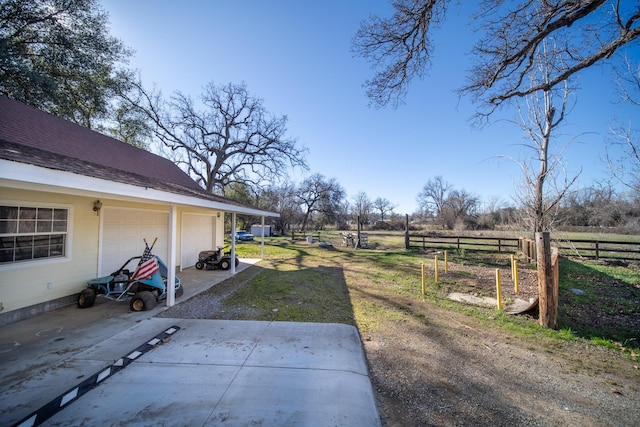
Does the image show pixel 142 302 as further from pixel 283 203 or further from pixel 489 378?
pixel 283 203

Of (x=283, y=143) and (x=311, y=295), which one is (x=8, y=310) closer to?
(x=311, y=295)

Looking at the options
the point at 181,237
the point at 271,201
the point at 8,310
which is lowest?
the point at 8,310

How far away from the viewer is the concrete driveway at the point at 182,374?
236 cm

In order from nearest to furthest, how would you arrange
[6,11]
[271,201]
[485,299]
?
[485,299] → [6,11] → [271,201]

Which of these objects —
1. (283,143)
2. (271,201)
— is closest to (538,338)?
(283,143)

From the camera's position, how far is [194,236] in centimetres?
1046

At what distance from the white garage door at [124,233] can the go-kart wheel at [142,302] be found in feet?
6.08

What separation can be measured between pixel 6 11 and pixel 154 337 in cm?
1396

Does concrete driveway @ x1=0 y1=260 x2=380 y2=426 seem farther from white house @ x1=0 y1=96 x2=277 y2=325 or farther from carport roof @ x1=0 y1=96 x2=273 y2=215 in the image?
carport roof @ x1=0 y1=96 x2=273 y2=215

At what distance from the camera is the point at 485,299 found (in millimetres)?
6590

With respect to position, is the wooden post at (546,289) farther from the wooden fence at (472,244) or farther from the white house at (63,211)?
the wooden fence at (472,244)

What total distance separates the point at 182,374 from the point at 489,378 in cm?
383

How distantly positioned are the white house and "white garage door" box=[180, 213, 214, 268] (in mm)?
1152

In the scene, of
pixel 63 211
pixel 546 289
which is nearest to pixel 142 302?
pixel 63 211
